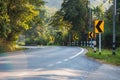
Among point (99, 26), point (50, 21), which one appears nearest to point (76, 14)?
point (50, 21)

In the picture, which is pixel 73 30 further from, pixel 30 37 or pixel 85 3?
pixel 30 37

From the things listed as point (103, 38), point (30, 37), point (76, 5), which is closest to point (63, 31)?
point (30, 37)

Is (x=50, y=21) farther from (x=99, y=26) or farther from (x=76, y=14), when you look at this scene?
(x=99, y=26)

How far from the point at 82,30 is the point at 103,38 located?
24.1 meters

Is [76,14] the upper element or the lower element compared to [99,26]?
upper

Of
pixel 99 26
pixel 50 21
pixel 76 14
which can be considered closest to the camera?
pixel 99 26

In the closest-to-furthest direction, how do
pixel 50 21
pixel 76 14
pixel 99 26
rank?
1. pixel 99 26
2. pixel 76 14
3. pixel 50 21

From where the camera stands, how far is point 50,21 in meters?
80.1

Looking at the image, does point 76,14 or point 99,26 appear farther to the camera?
point 76,14

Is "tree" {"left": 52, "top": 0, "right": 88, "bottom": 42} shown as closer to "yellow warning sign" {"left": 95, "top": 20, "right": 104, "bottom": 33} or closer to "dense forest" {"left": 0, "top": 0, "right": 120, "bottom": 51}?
"dense forest" {"left": 0, "top": 0, "right": 120, "bottom": 51}

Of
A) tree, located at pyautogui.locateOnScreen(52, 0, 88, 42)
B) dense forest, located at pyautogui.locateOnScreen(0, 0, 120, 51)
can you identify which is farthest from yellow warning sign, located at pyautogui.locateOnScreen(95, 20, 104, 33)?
tree, located at pyautogui.locateOnScreen(52, 0, 88, 42)

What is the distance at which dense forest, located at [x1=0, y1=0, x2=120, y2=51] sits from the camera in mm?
43062

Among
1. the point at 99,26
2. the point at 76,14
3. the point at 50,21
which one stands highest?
the point at 76,14

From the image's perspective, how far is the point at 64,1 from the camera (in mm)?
74188
